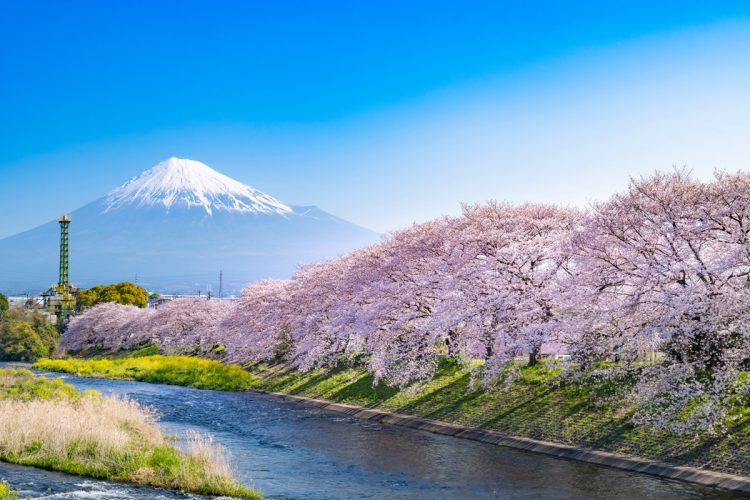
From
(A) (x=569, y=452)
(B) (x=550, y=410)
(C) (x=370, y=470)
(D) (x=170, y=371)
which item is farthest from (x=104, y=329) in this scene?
(A) (x=569, y=452)

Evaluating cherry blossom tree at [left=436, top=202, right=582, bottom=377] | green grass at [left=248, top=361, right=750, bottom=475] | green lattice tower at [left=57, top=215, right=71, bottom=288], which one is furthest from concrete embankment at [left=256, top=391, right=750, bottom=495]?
green lattice tower at [left=57, top=215, right=71, bottom=288]

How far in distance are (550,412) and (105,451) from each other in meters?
17.1

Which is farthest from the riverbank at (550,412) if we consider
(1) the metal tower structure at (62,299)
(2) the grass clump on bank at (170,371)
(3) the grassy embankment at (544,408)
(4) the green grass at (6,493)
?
(1) the metal tower structure at (62,299)

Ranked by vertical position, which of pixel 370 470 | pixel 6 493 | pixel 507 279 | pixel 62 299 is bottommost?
pixel 370 470

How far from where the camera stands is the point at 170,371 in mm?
59062

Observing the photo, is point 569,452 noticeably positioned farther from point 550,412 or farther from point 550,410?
point 550,410

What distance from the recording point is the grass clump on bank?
53.1 m

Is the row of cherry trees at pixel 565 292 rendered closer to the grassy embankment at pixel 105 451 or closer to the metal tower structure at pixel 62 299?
the grassy embankment at pixel 105 451

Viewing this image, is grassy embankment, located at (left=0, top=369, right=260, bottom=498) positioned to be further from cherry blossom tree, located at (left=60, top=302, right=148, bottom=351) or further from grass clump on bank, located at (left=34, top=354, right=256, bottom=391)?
cherry blossom tree, located at (left=60, top=302, right=148, bottom=351)

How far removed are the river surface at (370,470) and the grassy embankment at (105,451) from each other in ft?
2.16

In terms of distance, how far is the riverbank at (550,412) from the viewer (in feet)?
74.8

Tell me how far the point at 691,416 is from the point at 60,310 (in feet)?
366

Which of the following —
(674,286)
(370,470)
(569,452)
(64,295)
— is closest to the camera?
(370,470)

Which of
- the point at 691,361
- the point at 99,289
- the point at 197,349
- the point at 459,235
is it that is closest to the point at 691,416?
the point at 691,361
